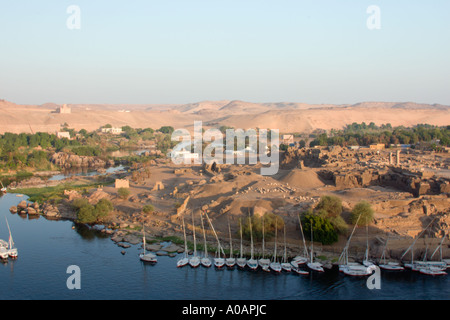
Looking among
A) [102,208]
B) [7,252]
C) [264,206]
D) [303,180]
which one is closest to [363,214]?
[264,206]

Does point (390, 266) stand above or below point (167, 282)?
above

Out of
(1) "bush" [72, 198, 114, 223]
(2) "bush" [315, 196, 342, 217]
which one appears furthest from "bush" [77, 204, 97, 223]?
(2) "bush" [315, 196, 342, 217]

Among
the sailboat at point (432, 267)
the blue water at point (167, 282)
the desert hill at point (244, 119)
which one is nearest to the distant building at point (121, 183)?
the blue water at point (167, 282)

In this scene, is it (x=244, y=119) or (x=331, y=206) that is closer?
(x=331, y=206)

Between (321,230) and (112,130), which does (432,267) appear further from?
(112,130)

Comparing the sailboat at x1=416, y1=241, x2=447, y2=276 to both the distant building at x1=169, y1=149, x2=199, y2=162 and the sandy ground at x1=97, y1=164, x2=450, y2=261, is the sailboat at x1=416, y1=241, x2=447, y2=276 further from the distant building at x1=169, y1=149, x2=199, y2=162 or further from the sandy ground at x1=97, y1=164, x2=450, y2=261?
the distant building at x1=169, y1=149, x2=199, y2=162

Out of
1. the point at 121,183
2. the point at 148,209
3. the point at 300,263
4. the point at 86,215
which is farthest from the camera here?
the point at 121,183
